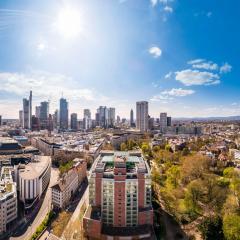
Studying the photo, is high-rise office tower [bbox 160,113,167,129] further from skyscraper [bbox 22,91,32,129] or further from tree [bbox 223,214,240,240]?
tree [bbox 223,214,240,240]

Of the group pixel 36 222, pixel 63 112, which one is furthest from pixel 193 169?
pixel 63 112

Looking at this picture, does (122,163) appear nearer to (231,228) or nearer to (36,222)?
(231,228)

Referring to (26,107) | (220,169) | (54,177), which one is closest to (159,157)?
(220,169)

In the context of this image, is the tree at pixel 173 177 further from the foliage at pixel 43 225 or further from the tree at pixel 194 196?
the foliage at pixel 43 225

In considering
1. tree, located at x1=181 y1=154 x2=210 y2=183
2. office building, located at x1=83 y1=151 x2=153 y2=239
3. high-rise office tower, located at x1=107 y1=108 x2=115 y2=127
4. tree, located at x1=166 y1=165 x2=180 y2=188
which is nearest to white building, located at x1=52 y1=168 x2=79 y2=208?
office building, located at x1=83 y1=151 x2=153 y2=239

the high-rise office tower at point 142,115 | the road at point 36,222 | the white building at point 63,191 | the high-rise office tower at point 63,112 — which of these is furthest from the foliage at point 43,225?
the high-rise office tower at point 63,112

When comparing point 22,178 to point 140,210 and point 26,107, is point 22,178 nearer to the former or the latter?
point 140,210
